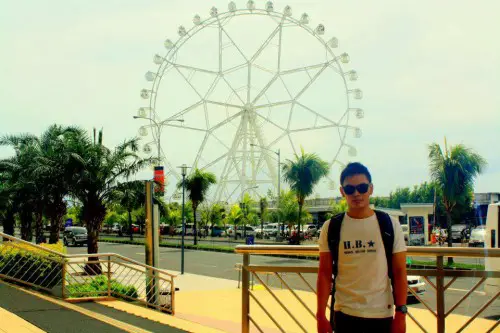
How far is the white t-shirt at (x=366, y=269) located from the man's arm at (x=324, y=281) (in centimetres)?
13

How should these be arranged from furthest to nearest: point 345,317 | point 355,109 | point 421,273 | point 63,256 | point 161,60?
1. point 355,109
2. point 161,60
3. point 63,256
4. point 421,273
5. point 345,317

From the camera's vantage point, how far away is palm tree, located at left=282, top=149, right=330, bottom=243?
123 ft

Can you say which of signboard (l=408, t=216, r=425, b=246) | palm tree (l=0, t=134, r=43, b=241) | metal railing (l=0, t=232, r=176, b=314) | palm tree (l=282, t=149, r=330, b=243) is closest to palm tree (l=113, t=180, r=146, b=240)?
palm tree (l=0, t=134, r=43, b=241)

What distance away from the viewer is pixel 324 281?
3398 mm

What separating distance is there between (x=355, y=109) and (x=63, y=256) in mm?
34387

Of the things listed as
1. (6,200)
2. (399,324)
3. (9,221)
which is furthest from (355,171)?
(9,221)

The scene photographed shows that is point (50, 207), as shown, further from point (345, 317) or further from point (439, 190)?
point (345, 317)

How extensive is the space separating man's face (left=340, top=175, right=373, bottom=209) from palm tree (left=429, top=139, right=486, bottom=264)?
23.2 m

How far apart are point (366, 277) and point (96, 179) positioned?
18911 mm

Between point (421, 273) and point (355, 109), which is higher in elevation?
point (355, 109)

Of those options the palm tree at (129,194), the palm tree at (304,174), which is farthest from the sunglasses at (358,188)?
the palm tree at (304,174)

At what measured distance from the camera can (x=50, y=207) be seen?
1016 inches

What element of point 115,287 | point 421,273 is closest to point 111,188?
point 115,287

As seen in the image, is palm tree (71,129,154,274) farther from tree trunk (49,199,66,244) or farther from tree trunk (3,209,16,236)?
tree trunk (3,209,16,236)
